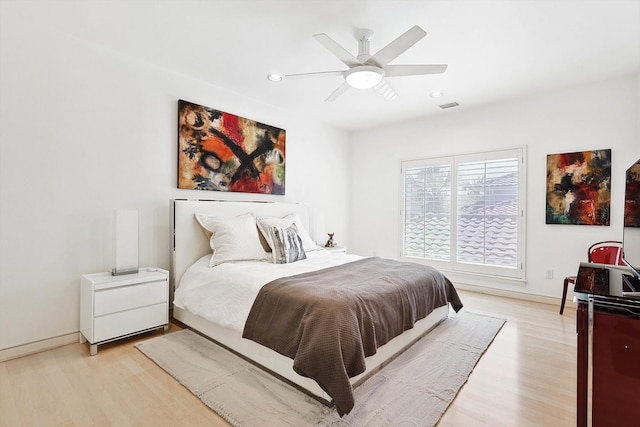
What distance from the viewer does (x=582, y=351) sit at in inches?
51.5

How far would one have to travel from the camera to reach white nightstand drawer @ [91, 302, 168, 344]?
2396 mm

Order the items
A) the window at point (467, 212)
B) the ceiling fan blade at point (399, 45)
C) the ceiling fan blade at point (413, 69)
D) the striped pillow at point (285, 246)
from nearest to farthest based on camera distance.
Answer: the ceiling fan blade at point (399, 45) → the ceiling fan blade at point (413, 69) → the striped pillow at point (285, 246) → the window at point (467, 212)

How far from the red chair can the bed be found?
1.34 metres

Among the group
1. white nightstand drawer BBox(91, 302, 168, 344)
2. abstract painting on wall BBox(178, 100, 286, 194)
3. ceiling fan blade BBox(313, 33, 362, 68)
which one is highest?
ceiling fan blade BBox(313, 33, 362, 68)

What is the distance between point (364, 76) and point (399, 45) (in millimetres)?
412

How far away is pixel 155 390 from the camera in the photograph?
1931mm

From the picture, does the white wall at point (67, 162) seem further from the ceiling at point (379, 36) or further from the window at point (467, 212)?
the window at point (467, 212)

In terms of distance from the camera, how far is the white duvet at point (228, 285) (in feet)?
7.49

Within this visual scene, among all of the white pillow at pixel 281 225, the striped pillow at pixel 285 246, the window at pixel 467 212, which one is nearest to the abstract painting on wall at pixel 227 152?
the white pillow at pixel 281 225

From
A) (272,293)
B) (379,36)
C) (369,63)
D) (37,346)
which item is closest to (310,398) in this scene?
(272,293)

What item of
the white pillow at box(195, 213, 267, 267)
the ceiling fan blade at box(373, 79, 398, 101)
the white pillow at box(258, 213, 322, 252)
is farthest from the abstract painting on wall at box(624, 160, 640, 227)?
the white pillow at box(195, 213, 267, 267)

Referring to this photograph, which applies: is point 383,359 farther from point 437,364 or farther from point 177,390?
point 177,390

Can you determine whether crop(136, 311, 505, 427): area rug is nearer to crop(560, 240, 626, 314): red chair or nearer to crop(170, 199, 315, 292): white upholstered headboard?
crop(170, 199, 315, 292): white upholstered headboard

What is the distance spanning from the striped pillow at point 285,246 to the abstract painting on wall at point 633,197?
258cm
